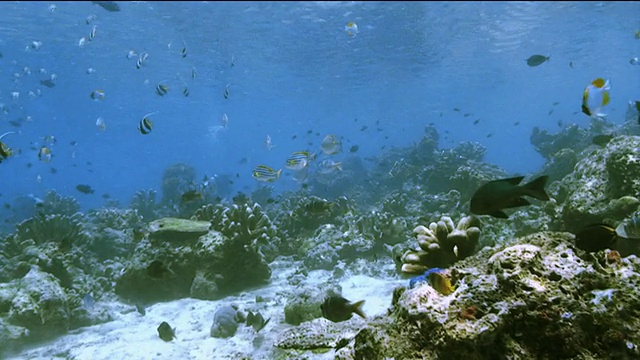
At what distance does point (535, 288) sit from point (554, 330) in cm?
28

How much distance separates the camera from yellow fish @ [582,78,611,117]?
438 cm

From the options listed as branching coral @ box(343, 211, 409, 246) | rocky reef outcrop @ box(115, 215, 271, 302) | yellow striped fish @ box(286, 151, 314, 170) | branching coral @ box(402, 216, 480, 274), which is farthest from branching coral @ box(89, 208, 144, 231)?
branching coral @ box(402, 216, 480, 274)

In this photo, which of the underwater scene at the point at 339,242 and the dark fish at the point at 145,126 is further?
the dark fish at the point at 145,126

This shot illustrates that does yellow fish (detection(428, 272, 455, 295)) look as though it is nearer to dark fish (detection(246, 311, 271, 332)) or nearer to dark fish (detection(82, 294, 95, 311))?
dark fish (detection(246, 311, 271, 332))

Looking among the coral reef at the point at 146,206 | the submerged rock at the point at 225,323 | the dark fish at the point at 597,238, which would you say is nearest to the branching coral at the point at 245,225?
A: the submerged rock at the point at 225,323

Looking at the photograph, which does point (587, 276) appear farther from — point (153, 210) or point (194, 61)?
point (194, 61)

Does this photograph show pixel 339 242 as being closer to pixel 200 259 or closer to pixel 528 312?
pixel 200 259

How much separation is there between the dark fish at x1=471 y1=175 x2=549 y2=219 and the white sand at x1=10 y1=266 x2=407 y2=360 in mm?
3203

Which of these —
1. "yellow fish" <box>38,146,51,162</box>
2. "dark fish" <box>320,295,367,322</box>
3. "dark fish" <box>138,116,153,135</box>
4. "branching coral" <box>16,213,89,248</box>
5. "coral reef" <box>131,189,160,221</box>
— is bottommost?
"coral reef" <box>131,189,160,221</box>

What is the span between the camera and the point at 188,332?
250 inches

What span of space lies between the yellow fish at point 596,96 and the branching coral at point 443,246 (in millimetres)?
2042

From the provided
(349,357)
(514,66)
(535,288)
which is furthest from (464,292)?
(514,66)

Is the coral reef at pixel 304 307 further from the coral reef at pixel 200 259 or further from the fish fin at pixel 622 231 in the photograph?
the fish fin at pixel 622 231

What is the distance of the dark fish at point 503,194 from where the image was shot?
2.64 metres
